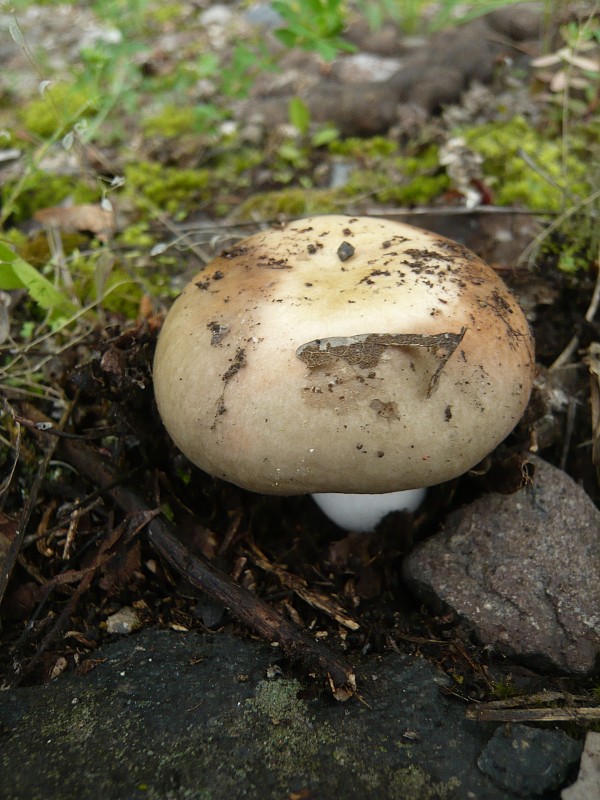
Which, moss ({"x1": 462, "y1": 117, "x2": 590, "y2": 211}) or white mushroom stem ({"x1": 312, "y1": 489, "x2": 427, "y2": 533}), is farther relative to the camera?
moss ({"x1": 462, "y1": 117, "x2": 590, "y2": 211})

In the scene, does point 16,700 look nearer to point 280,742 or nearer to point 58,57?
point 280,742

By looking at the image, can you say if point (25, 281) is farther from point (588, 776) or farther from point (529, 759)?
point (588, 776)

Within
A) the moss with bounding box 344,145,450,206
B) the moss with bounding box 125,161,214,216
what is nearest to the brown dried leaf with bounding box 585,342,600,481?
the moss with bounding box 344,145,450,206

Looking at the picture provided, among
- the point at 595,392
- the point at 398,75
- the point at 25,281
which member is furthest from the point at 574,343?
the point at 398,75

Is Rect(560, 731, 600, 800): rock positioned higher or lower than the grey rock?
lower

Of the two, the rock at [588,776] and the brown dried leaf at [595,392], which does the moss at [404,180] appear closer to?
the brown dried leaf at [595,392]

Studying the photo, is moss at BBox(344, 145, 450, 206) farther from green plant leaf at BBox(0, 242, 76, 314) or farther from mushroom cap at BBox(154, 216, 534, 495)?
green plant leaf at BBox(0, 242, 76, 314)
